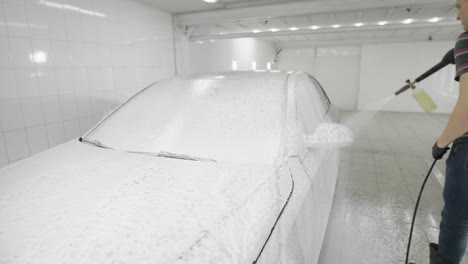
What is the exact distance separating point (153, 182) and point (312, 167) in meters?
0.80

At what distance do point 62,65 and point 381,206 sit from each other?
138 inches

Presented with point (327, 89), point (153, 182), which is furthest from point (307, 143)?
point (327, 89)

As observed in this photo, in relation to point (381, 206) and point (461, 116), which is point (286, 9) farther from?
point (461, 116)

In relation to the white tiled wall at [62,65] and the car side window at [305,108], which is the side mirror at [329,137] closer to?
the car side window at [305,108]

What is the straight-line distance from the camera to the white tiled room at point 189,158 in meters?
0.85

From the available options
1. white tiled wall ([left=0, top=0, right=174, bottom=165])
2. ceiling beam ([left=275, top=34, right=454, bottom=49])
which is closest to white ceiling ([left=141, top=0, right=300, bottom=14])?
white tiled wall ([left=0, top=0, right=174, bottom=165])

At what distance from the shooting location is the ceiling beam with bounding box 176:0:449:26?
11.0ft

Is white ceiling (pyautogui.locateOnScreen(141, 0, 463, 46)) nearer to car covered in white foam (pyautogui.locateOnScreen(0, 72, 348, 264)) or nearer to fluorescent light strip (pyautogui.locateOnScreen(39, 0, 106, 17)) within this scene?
fluorescent light strip (pyautogui.locateOnScreen(39, 0, 106, 17))

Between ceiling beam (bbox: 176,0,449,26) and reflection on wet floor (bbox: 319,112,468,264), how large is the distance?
2.09 metres

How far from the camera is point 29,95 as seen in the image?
2562 mm

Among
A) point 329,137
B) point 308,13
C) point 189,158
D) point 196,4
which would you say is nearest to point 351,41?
point 308,13

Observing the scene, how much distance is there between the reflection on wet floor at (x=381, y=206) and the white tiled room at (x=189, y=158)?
1 centimetres

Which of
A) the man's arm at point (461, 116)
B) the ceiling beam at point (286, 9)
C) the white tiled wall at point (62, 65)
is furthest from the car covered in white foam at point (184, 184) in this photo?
the ceiling beam at point (286, 9)

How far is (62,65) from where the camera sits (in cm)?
287
